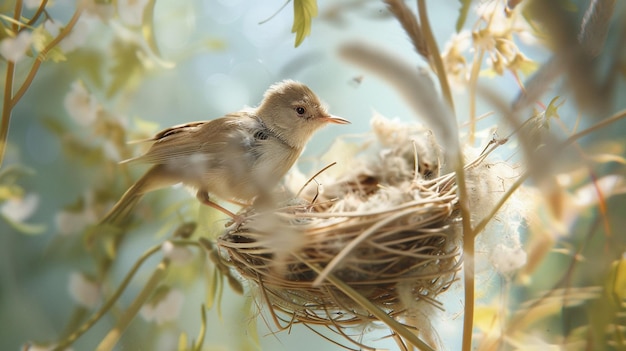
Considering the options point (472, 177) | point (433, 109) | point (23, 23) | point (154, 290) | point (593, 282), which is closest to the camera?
point (433, 109)

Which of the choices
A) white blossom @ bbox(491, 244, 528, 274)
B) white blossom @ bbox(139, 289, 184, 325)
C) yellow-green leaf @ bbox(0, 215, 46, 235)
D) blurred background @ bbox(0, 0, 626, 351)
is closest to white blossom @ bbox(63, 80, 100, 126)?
blurred background @ bbox(0, 0, 626, 351)

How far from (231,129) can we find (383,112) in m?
0.43

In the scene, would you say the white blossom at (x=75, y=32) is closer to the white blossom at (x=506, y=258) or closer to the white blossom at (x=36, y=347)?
the white blossom at (x=36, y=347)

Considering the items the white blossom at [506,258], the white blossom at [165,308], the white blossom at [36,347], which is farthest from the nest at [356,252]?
the white blossom at [36,347]

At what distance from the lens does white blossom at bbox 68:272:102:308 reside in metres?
1.15

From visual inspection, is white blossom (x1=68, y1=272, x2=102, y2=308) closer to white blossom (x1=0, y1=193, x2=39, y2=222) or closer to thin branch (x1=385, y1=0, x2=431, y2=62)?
white blossom (x1=0, y1=193, x2=39, y2=222)

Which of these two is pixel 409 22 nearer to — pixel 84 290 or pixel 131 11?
pixel 131 11

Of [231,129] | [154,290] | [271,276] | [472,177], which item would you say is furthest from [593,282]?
[154,290]

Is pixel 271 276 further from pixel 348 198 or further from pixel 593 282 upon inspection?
pixel 593 282

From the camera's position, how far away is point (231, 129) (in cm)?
93

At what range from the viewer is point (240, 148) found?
91 cm

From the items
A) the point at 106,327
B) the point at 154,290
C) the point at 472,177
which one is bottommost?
the point at 106,327

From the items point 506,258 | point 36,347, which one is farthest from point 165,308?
point 506,258

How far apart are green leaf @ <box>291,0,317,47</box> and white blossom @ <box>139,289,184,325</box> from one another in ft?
2.12
